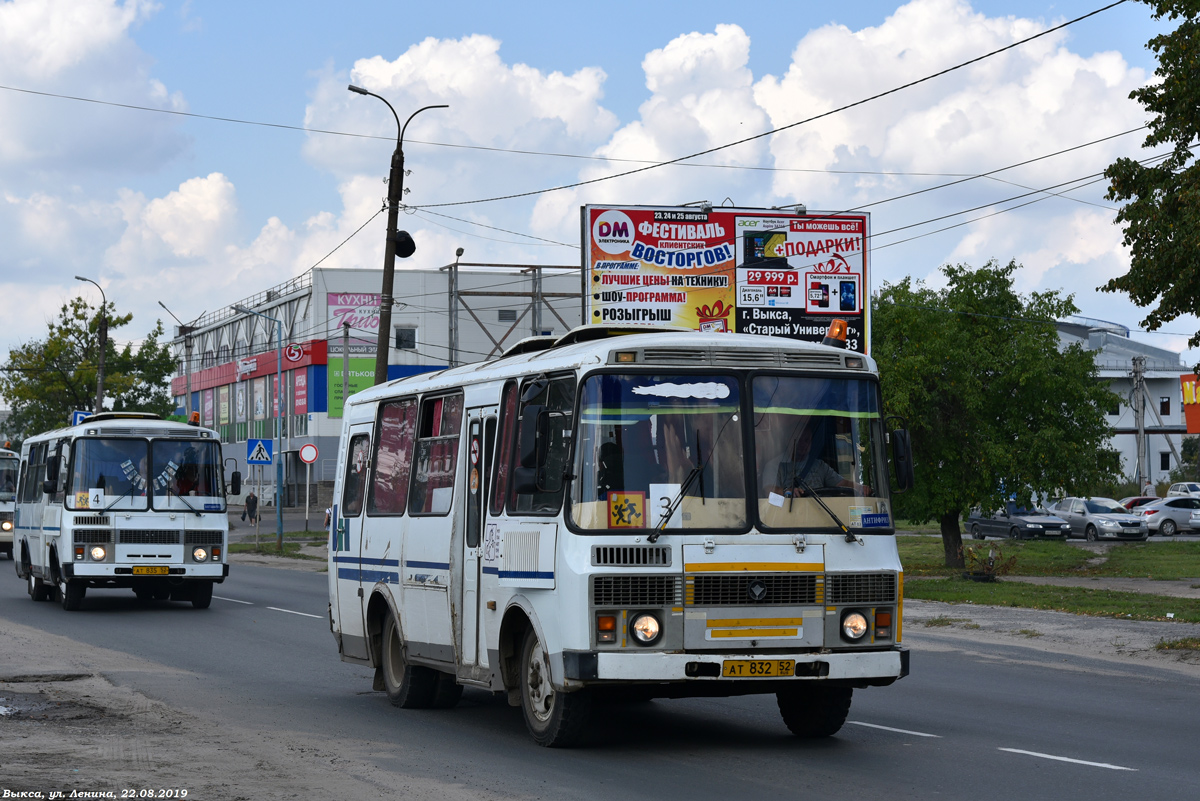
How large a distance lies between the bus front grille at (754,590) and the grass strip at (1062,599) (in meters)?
13.4

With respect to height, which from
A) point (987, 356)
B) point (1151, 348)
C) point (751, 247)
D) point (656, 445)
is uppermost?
point (1151, 348)

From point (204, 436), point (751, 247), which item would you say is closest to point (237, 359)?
point (751, 247)

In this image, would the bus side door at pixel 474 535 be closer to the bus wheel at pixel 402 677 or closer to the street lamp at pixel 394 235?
the bus wheel at pixel 402 677

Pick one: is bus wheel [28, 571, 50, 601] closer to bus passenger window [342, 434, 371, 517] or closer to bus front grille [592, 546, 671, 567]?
bus passenger window [342, 434, 371, 517]

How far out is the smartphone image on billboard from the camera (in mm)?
33225

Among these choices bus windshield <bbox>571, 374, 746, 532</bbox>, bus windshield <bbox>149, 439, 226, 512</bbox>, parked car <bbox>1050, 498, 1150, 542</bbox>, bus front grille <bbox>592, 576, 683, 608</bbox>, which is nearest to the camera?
bus front grille <bbox>592, 576, 683, 608</bbox>

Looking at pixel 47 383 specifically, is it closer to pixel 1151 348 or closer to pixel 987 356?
pixel 987 356

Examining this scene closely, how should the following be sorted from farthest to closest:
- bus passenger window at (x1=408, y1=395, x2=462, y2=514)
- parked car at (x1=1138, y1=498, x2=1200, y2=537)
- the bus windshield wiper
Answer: parked car at (x1=1138, y1=498, x2=1200, y2=537) < bus passenger window at (x1=408, y1=395, x2=462, y2=514) < the bus windshield wiper

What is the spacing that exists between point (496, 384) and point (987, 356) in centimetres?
2449

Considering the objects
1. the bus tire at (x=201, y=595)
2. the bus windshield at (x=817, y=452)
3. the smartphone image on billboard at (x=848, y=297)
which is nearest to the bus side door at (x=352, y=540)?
the bus windshield at (x=817, y=452)

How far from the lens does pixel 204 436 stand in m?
23.7

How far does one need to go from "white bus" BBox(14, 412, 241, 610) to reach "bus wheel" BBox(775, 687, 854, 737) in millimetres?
13749

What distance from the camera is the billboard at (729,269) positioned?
105ft

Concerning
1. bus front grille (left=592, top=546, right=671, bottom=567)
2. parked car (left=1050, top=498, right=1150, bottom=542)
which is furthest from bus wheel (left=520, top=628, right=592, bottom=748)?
parked car (left=1050, top=498, right=1150, bottom=542)
